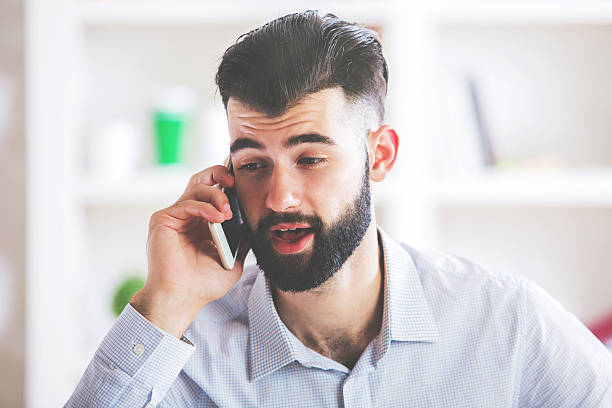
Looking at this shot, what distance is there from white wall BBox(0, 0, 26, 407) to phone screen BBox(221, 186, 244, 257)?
4.06 feet

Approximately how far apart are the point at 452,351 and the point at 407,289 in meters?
0.13

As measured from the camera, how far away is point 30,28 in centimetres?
185

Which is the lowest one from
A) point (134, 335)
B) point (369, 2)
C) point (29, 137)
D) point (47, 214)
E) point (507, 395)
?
point (507, 395)

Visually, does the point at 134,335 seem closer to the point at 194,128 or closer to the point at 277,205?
the point at 277,205

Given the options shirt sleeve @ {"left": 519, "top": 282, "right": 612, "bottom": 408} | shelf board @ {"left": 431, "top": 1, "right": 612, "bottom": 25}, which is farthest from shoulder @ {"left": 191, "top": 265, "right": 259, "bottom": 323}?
shelf board @ {"left": 431, "top": 1, "right": 612, "bottom": 25}

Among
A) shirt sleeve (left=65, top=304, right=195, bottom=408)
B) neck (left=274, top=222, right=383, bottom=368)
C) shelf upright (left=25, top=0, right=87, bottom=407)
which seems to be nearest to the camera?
shirt sleeve (left=65, top=304, right=195, bottom=408)

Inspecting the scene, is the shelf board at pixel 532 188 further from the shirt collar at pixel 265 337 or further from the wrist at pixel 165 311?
the wrist at pixel 165 311

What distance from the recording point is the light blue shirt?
101cm

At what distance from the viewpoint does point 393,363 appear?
42.4 inches

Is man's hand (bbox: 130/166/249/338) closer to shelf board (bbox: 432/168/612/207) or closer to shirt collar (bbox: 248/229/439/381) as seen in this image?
shirt collar (bbox: 248/229/439/381)

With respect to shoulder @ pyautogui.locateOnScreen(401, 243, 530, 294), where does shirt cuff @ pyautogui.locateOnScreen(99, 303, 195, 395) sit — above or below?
below

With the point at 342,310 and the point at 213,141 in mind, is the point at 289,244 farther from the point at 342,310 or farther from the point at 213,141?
the point at 213,141

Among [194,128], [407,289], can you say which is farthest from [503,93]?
[407,289]

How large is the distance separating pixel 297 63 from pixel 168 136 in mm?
961
